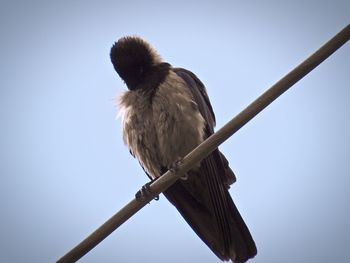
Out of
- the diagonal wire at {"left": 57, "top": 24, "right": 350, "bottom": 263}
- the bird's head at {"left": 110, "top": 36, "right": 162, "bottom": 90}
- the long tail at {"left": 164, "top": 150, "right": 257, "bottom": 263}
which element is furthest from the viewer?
the bird's head at {"left": 110, "top": 36, "right": 162, "bottom": 90}

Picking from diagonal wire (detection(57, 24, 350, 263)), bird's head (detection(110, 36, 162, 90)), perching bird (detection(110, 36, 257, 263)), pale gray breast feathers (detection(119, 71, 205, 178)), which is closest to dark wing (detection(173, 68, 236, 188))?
perching bird (detection(110, 36, 257, 263))

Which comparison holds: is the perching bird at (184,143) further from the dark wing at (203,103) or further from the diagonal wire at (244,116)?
the diagonal wire at (244,116)

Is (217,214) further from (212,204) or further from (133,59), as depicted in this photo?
(133,59)

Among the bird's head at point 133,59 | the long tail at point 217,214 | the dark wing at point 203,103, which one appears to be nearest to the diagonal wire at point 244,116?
the long tail at point 217,214

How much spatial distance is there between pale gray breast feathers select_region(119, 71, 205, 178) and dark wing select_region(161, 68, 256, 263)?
0.25 meters

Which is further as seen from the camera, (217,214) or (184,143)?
(184,143)

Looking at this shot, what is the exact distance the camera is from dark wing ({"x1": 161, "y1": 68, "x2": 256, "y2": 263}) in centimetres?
541

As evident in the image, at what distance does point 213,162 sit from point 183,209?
77 cm

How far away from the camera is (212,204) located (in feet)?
18.1

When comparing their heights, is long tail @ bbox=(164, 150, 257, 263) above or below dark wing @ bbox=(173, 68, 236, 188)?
below

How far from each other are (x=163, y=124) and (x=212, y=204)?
3.50ft

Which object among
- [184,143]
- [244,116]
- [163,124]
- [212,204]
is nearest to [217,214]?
[212,204]

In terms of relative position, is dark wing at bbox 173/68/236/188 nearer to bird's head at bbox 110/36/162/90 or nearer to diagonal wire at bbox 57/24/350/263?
bird's head at bbox 110/36/162/90

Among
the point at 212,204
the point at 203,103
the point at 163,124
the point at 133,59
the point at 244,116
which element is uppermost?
the point at 133,59
